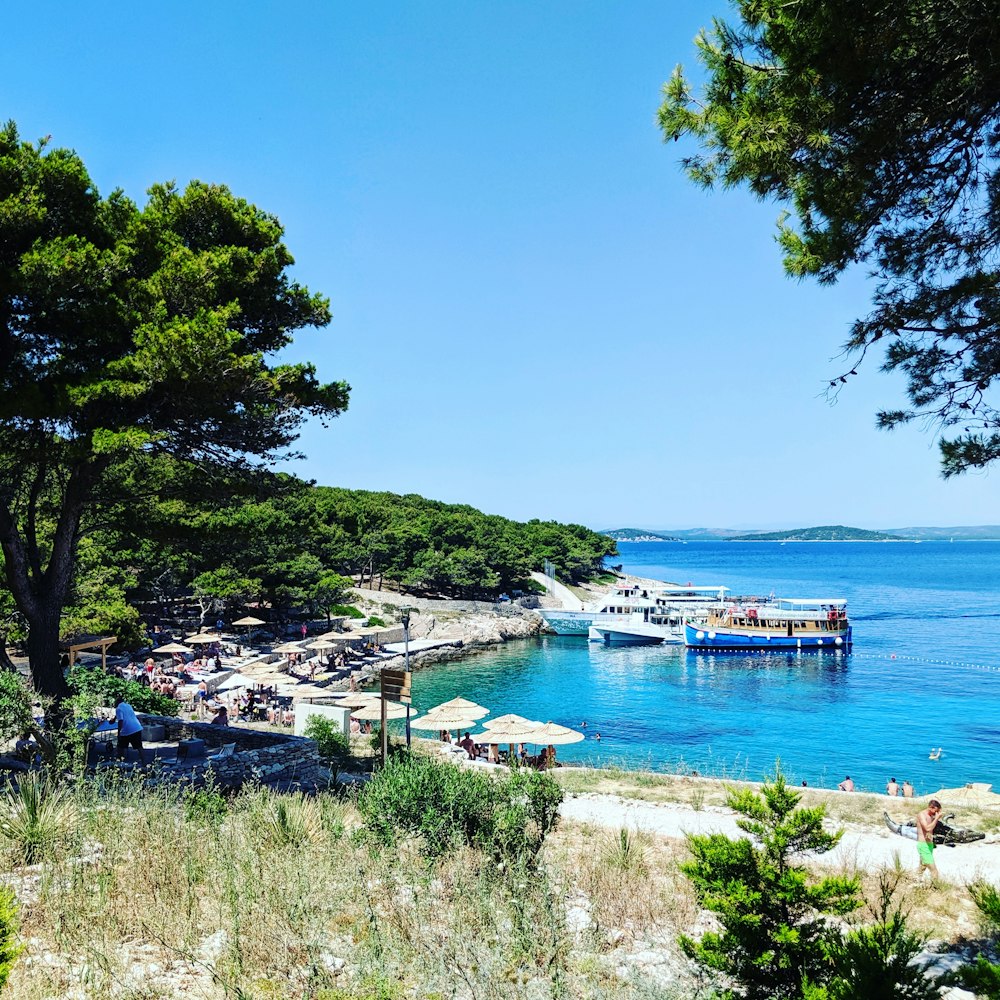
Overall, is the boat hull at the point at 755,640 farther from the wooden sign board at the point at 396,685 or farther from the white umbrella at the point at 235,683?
the wooden sign board at the point at 396,685

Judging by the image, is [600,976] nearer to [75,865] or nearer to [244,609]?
[75,865]

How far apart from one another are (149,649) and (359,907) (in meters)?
33.1

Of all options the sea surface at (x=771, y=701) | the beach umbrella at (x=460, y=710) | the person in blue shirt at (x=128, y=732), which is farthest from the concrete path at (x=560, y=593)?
the person in blue shirt at (x=128, y=732)

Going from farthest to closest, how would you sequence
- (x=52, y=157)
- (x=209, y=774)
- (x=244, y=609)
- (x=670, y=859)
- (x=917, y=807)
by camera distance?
(x=244, y=609) → (x=917, y=807) → (x=52, y=157) → (x=670, y=859) → (x=209, y=774)

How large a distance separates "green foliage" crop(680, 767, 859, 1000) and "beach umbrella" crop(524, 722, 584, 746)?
12.7 meters

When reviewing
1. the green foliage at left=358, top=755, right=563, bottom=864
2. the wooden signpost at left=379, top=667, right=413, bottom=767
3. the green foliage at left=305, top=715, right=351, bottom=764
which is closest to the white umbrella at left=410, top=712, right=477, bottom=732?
the green foliage at left=305, top=715, right=351, bottom=764

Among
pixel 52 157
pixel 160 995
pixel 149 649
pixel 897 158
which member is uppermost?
pixel 52 157

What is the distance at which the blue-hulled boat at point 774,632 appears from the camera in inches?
1873

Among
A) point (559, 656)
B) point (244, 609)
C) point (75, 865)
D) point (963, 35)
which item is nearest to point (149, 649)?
point (244, 609)

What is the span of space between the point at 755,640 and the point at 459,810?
45.3m

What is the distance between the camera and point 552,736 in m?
17.2

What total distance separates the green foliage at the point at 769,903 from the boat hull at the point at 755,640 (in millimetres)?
45655

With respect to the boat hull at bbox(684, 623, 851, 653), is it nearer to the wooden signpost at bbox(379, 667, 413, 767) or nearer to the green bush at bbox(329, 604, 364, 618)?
the green bush at bbox(329, 604, 364, 618)

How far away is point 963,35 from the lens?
4758mm
